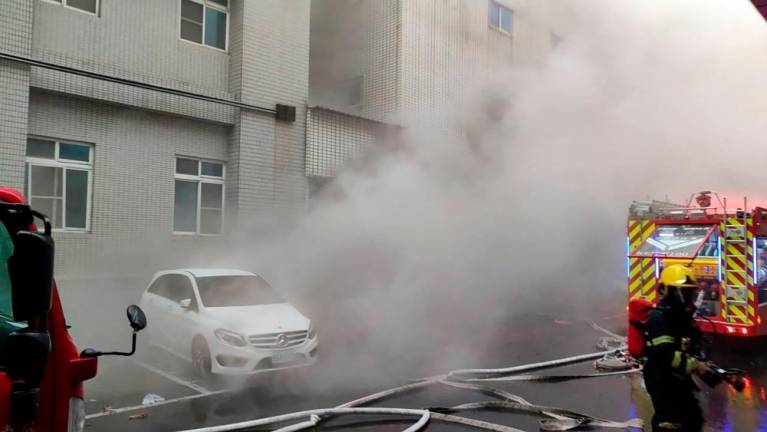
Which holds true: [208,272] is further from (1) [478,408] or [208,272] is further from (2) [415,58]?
(2) [415,58]

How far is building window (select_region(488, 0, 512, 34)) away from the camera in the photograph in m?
10.3

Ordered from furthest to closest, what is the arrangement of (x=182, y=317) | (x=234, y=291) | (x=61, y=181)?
(x=61, y=181)
(x=234, y=291)
(x=182, y=317)

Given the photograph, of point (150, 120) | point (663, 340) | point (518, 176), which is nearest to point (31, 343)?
point (663, 340)

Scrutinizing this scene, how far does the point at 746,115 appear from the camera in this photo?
8.47 m

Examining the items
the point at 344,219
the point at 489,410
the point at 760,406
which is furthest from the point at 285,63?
the point at 760,406

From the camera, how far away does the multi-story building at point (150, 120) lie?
312 inches

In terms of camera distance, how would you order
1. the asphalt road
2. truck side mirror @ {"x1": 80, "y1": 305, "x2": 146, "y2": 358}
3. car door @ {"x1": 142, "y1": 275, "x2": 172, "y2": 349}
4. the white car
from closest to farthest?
1. truck side mirror @ {"x1": 80, "y1": 305, "x2": 146, "y2": 358}
2. the asphalt road
3. the white car
4. car door @ {"x1": 142, "y1": 275, "x2": 172, "y2": 349}

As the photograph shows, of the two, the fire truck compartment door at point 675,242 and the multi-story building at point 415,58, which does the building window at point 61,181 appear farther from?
the fire truck compartment door at point 675,242

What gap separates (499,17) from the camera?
10578mm

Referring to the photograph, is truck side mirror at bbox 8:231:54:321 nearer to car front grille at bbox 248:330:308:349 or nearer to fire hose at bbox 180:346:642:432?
fire hose at bbox 180:346:642:432

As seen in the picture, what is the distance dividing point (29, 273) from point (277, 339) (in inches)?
170

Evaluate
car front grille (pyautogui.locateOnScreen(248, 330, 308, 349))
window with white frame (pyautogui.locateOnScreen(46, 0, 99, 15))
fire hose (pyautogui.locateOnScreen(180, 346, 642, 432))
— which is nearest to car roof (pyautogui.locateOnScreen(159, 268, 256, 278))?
car front grille (pyautogui.locateOnScreen(248, 330, 308, 349))

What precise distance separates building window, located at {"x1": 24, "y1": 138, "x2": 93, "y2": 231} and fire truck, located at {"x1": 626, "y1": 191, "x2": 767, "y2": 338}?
25.4ft

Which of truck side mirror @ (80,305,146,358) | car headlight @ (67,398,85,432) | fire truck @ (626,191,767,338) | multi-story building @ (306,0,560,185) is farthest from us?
multi-story building @ (306,0,560,185)
